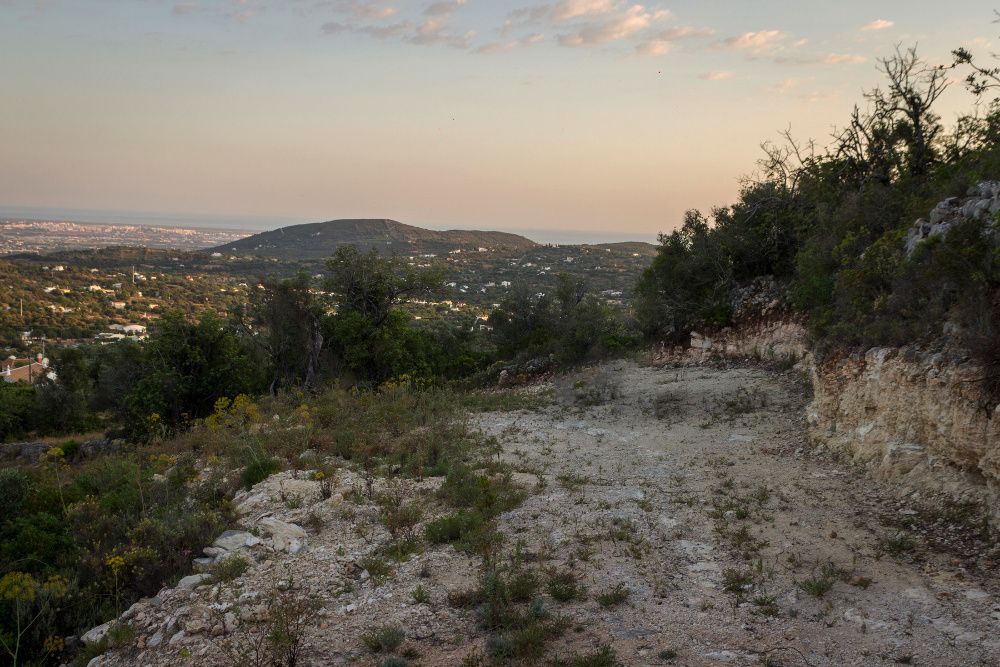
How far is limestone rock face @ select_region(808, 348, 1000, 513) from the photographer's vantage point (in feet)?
19.8

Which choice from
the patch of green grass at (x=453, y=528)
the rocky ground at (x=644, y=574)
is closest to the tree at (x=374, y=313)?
the rocky ground at (x=644, y=574)

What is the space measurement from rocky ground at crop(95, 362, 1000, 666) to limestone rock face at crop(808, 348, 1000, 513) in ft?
1.40

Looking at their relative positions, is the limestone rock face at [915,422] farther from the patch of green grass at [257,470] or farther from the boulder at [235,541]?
the patch of green grass at [257,470]

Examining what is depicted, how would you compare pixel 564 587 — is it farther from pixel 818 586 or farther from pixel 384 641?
pixel 818 586

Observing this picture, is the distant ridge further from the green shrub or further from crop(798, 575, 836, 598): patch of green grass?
crop(798, 575, 836, 598): patch of green grass

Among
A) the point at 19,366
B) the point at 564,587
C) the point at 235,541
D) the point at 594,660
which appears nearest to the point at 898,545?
the point at 564,587

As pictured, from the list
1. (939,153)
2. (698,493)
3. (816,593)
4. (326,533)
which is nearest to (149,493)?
(326,533)

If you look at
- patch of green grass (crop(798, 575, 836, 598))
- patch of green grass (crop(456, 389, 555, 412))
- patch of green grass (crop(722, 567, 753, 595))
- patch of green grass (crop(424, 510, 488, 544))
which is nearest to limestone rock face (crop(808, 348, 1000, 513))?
patch of green grass (crop(798, 575, 836, 598))

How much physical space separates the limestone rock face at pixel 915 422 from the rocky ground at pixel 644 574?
0.43 meters

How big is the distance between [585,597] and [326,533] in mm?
3202

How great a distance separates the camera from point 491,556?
19.3ft

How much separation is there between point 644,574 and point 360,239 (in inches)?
4182

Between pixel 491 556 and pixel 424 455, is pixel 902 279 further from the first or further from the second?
pixel 424 455

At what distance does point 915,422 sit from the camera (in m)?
7.11
